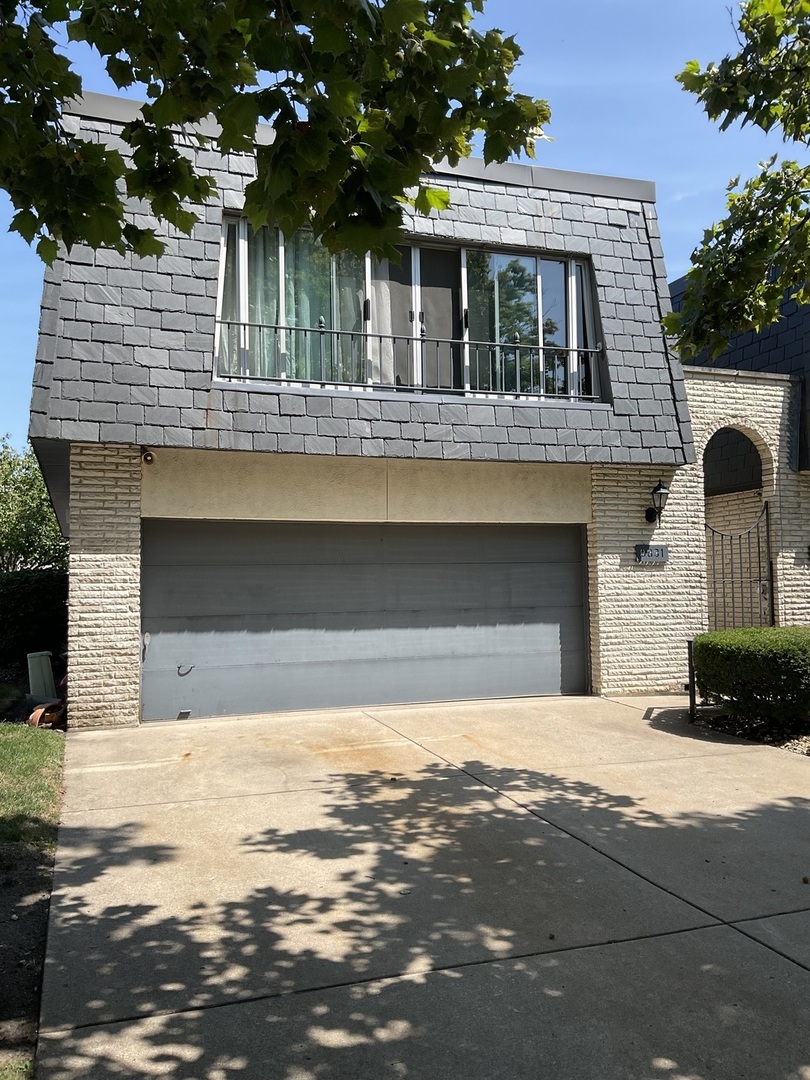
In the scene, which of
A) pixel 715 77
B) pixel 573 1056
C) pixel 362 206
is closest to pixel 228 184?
pixel 715 77

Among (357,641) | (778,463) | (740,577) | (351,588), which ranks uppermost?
(778,463)

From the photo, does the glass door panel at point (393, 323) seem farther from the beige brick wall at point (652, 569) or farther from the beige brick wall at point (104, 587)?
the beige brick wall at point (104, 587)

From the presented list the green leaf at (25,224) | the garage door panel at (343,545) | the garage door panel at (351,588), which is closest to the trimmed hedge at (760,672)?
the garage door panel at (351,588)

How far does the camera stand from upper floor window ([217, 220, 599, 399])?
9.92 metres

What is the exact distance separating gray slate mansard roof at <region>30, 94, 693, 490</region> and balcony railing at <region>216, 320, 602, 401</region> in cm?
30

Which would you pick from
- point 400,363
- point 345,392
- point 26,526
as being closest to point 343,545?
point 345,392

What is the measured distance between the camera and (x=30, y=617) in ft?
51.3

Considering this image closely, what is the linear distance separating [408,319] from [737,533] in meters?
6.50

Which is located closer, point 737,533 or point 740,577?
point 740,577

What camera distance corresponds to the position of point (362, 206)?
3277 mm

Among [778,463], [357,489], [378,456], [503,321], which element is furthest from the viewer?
[778,463]

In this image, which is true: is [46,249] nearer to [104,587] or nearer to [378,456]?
[104,587]

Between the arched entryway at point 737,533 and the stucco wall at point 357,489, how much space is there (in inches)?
128

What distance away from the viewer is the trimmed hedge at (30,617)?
50.8 feet
